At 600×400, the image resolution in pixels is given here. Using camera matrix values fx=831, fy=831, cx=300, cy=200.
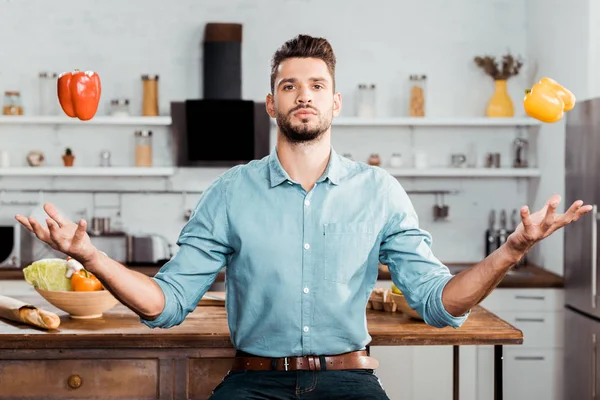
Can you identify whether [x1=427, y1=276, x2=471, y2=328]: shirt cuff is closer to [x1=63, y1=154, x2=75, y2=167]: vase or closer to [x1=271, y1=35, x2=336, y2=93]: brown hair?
[x1=271, y1=35, x2=336, y2=93]: brown hair

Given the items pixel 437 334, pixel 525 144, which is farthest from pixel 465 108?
pixel 437 334

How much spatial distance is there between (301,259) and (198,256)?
312 mm

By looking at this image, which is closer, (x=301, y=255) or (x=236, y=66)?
(x=301, y=255)

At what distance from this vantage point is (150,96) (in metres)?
5.57

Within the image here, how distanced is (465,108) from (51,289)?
144 inches

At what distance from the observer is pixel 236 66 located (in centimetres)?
549

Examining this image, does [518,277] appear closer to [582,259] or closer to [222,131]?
[582,259]

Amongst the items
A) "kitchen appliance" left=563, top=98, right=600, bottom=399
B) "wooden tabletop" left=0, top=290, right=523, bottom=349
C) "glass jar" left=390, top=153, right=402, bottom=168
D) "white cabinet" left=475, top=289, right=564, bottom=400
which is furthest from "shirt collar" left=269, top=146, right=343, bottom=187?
"glass jar" left=390, top=153, right=402, bottom=168

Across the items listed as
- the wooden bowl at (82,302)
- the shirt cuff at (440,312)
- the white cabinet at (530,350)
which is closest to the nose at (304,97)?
the shirt cuff at (440,312)

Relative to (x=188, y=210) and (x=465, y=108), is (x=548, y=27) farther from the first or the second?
(x=188, y=210)

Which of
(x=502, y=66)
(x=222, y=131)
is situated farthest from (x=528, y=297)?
(x=222, y=131)

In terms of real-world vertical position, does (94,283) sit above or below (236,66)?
below

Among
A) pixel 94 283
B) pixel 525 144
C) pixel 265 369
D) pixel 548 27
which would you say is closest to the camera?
pixel 265 369

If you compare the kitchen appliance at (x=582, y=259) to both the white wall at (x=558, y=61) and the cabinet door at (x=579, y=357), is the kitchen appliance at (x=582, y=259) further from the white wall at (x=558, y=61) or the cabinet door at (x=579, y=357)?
the white wall at (x=558, y=61)
